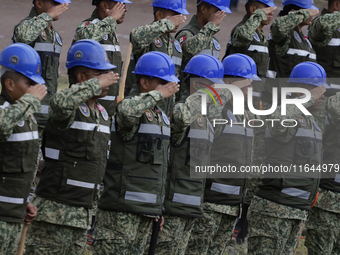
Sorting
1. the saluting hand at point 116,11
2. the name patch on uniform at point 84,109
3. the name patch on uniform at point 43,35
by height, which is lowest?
the name patch on uniform at point 84,109

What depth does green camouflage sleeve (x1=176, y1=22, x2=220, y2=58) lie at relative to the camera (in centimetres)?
710

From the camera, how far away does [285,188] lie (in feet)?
20.9

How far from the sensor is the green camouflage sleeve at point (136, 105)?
4840mm

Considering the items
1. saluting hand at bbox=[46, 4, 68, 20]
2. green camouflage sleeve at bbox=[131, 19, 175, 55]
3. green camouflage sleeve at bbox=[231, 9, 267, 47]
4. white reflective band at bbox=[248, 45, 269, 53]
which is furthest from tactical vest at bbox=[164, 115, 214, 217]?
white reflective band at bbox=[248, 45, 269, 53]

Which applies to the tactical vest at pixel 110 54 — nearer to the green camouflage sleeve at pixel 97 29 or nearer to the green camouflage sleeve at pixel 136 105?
the green camouflage sleeve at pixel 97 29

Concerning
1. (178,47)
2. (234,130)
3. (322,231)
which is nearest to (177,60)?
(178,47)

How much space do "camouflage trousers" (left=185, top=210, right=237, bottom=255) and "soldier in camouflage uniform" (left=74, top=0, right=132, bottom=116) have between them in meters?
1.96

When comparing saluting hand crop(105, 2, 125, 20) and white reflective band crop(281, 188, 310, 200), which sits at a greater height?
saluting hand crop(105, 2, 125, 20)

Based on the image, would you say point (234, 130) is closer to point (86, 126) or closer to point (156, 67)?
point (156, 67)

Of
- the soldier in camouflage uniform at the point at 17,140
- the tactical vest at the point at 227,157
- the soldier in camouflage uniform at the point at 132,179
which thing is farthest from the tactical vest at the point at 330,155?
the soldier in camouflage uniform at the point at 17,140

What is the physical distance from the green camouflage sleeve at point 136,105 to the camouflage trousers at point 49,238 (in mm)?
1016

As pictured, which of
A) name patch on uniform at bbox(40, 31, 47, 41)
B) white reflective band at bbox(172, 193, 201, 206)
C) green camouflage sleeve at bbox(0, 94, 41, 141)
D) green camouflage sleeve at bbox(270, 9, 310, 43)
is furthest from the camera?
green camouflage sleeve at bbox(270, 9, 310, 43)

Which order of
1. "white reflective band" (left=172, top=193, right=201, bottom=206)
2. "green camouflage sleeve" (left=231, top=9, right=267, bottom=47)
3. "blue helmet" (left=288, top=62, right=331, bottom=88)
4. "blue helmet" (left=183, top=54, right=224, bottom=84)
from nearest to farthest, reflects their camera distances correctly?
1. "white reflective band" (left=172, top=193, right=201, bottom=206)
2. "blue helmet" (left=183, top=54, right=224, bottom=84)
3. "blue helmet" (left=288, top=62, right=331, bottom=88)
4. "green camouflage sleeve" (left=231, top=9, right=267, bottom=47)

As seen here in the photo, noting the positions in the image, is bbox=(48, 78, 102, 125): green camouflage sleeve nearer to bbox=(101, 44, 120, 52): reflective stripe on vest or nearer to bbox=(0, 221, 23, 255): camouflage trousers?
bbox=(0, 221, 23, 255): camouflage trousers
